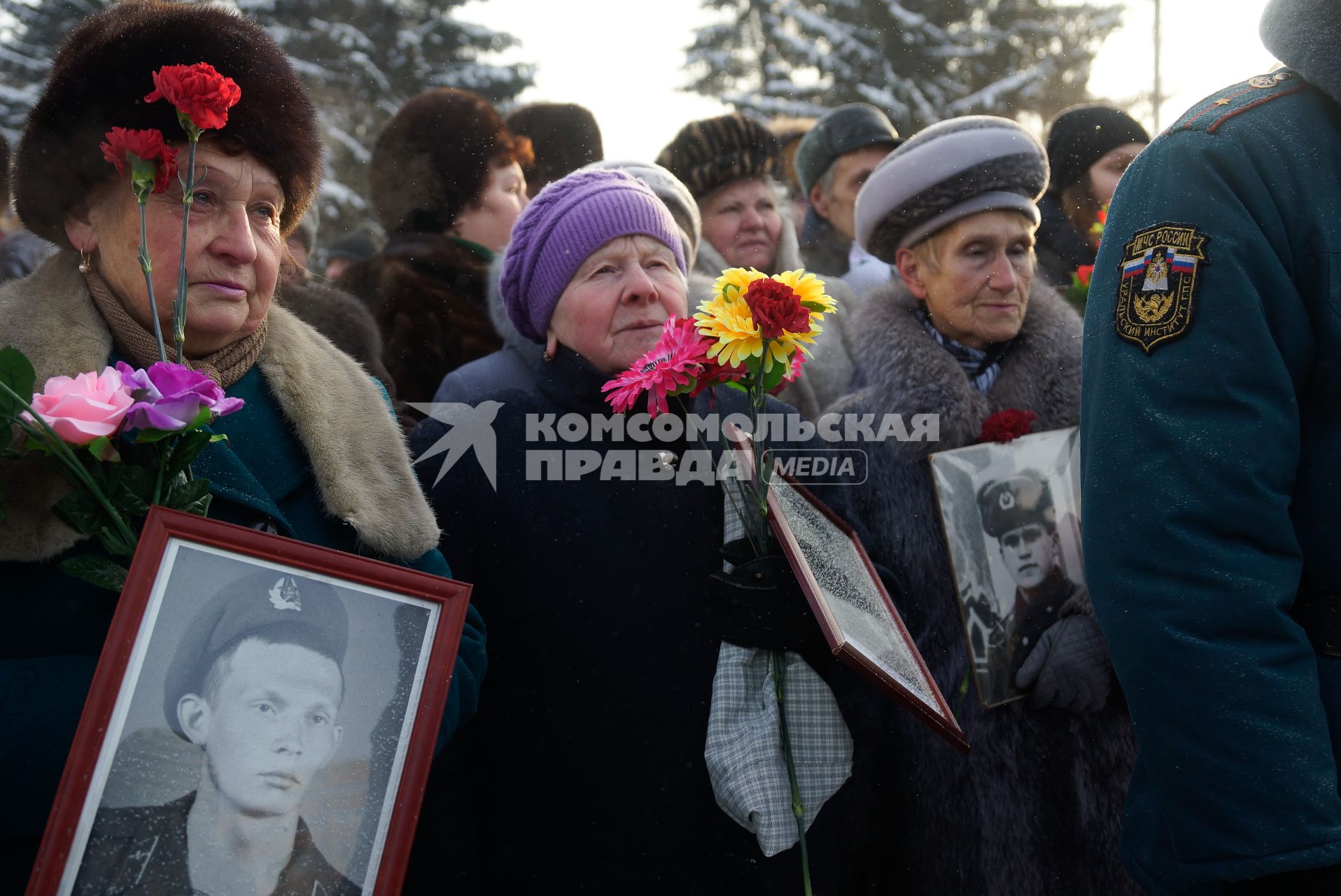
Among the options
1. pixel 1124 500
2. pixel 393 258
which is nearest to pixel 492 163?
pixel 393 258

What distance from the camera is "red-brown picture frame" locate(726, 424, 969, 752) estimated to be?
1.91m

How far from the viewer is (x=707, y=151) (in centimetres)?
481

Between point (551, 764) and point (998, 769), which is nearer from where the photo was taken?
point (551, 764)

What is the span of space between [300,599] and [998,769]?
2.03 m

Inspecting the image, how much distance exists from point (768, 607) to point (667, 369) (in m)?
0.55

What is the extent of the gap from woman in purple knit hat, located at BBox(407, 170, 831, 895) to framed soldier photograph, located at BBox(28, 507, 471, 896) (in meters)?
0.87

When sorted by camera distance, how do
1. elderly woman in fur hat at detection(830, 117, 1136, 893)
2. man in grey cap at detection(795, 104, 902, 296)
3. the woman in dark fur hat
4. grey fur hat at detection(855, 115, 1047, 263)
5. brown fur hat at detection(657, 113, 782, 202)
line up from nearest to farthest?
elderly woman in fur hat at detection(830, 117, 1136, 893) → grey fur hat at detection(855, 115, 1047, 263) → the woman in dark fur hat → brown fur hat at detection(657, 113, 782, 202) → man in grey cap at detection(795, 104, 902, 296)

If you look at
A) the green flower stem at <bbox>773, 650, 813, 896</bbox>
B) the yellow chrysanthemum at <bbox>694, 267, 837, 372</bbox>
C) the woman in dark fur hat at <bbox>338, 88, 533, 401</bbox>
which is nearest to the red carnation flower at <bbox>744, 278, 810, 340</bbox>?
the yellow chrysanthemum at <bbox>694, 267, 837, 372</bbox>

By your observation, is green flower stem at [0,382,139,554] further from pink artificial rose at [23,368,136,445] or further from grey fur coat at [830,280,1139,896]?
grey fur coat at [830,280,1139,896]

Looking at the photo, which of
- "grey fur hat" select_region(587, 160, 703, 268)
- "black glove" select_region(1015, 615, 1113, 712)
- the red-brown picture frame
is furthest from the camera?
"grey fur hat" select_region(587, 160, 703, 268)

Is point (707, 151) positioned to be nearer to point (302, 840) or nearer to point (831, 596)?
point (831, 596)

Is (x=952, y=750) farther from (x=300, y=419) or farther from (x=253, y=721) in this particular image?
(x=253, y=721)

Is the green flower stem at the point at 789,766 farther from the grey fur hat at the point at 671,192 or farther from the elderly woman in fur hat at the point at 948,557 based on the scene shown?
the grey fur hat at the point at 671,192

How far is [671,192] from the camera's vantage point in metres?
3.74
